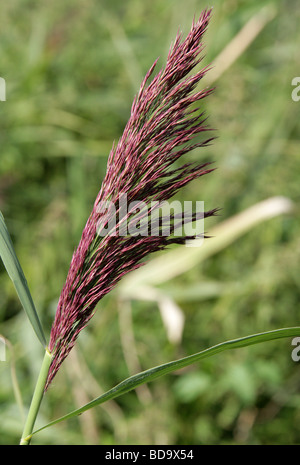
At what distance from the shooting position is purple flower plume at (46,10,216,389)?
657mm

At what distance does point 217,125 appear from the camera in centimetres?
203

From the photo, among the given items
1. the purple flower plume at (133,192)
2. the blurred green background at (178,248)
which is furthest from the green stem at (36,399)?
the blurred green background at (178,248)

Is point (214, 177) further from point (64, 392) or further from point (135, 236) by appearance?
point (135, 236)

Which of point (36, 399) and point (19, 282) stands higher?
point (19, 282)

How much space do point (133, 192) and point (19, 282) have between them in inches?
7.5

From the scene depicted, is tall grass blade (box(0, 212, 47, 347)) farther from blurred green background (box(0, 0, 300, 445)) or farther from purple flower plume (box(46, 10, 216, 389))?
blurred green background (box(0, 0, 300, 445))

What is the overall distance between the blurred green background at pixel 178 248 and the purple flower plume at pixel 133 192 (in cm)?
82

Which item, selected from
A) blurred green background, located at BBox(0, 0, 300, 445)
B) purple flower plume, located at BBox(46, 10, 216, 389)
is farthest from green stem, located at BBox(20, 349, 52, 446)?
blurred green background, located at BBox(0, 0, 300, 445)

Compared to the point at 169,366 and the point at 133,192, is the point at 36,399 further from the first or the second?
Result: the point at 133,192

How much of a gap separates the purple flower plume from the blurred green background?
0.82 meters

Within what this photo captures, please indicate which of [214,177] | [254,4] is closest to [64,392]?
[214,177]

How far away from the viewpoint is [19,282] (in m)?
0.70

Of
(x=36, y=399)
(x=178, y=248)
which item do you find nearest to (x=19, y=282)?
(x=36, y=399)
